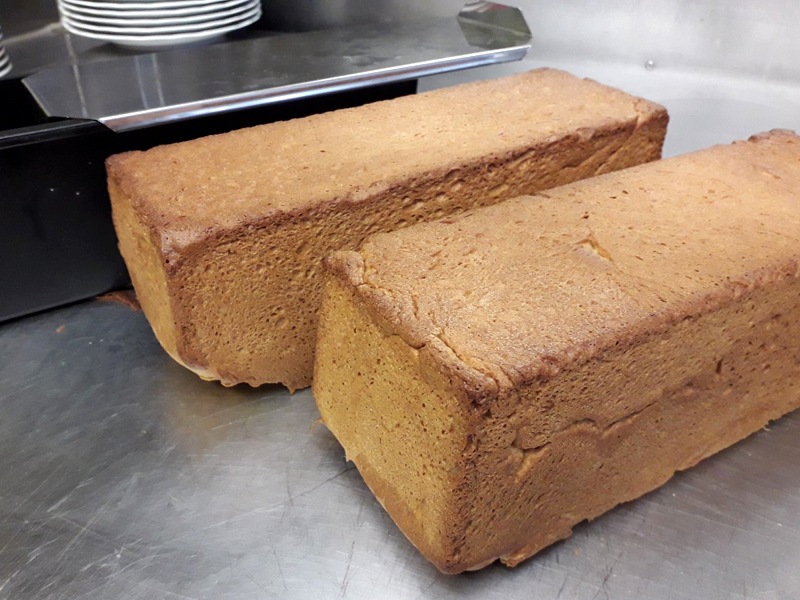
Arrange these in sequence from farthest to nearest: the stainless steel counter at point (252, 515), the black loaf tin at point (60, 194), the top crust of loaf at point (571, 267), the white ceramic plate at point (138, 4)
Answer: the white ceramic plate at point (138, 4)
the black loaf tin at point (60, 194)
the stainless steel counter at point (252, 515)
the top crust of loaf at point (571, 267)

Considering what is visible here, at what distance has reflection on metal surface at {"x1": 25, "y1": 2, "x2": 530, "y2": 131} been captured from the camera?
148 centimetres

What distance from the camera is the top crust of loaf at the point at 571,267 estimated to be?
95 cm

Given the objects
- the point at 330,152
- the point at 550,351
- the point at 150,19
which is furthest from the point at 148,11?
the point at 550,351

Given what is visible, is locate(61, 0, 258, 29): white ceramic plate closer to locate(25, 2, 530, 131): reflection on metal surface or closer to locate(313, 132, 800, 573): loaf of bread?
locate(25, 2, 530, 131): reflection on metal surface

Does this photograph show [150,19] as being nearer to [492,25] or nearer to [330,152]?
[330,152]

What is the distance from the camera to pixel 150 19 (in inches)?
71.1

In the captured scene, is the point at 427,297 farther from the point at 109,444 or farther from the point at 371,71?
the point at 371,71

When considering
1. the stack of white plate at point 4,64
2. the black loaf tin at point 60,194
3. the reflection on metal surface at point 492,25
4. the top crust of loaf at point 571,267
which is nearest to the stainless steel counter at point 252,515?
the black loaf tin at point 60,194

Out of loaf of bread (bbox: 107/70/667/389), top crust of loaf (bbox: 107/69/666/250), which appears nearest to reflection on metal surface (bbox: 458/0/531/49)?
top crust of loaf (bbox: 107/69/666/250)

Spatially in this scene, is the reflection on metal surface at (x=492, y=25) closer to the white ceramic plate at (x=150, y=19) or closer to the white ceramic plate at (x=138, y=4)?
the white ceramic plate at (x=150, y=19)

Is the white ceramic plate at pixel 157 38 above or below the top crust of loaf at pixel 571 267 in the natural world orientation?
below

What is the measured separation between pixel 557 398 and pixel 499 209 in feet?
Answer: 1.27

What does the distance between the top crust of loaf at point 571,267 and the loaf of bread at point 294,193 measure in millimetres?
167

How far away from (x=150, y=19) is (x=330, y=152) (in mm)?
753
